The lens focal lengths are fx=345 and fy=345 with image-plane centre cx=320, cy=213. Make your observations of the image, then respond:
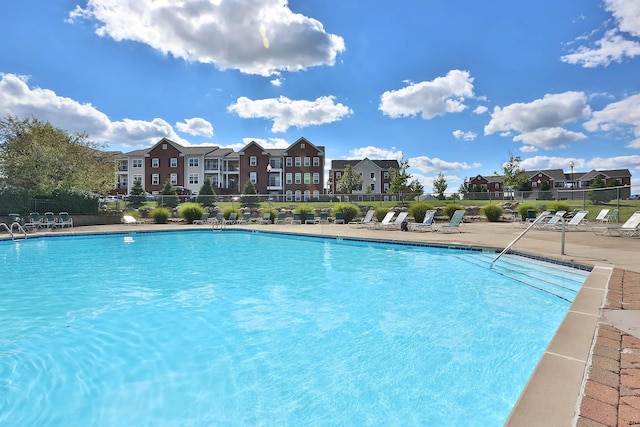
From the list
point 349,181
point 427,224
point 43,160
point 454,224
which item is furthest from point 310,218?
point 349,181

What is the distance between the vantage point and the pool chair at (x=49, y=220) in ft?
62.1

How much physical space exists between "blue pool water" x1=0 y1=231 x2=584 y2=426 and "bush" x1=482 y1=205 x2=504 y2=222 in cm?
1664

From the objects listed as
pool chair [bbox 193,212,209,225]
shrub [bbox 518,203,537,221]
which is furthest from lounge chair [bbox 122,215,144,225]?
shrub [bbox 518,203,537,221]

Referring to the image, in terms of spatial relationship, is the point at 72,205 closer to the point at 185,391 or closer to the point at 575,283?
the point at 185,391

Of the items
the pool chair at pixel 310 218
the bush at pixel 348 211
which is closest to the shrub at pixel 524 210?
the bush at pixel 348 211

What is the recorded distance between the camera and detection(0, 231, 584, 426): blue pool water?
10.1ft

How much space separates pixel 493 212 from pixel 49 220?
27.4 meters

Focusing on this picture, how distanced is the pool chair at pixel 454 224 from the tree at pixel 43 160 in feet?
74.2

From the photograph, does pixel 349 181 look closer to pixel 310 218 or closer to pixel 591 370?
pixel 310 218

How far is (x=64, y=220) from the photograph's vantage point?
20.4m

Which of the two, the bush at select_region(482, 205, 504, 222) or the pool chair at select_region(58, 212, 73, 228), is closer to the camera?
the pool chair at select_region(58, 212, 73, 228)

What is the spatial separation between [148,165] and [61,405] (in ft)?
169

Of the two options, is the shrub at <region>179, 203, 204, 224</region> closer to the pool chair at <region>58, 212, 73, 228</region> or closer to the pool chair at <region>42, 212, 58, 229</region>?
the pool chair at <region>58, 212, 73, 228</region>

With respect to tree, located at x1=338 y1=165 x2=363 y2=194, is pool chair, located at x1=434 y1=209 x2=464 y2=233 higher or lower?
lower
